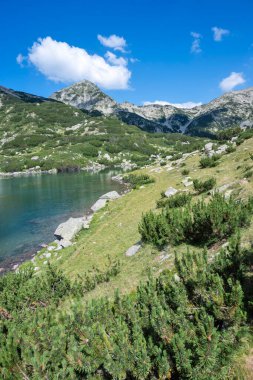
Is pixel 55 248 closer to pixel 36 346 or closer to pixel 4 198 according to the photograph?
pixel 36 346

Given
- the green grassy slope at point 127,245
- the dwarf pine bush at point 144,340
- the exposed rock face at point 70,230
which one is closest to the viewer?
the dwarf pine bush at point 144,340

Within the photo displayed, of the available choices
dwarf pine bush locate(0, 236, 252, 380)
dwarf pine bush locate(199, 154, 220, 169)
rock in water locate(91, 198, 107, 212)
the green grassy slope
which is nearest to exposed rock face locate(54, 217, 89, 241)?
the green grassy slope

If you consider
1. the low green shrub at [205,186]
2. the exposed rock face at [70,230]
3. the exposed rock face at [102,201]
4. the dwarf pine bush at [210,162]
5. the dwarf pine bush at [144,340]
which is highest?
the dwarf pine bush at [210,162]

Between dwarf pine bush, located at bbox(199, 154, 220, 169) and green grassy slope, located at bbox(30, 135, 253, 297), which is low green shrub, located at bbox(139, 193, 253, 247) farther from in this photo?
dwarf pine bush, located at bbox(199, 154, 220, 169)

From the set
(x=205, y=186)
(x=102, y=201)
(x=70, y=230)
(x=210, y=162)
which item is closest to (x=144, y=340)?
(x=205, y=186)

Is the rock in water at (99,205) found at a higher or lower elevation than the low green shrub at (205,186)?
lower

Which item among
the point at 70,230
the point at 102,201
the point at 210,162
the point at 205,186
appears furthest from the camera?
the point at 102,201

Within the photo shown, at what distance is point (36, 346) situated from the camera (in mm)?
6254

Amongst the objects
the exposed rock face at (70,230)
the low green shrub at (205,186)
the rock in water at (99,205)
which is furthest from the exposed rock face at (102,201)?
the low green shrub at (205,186)

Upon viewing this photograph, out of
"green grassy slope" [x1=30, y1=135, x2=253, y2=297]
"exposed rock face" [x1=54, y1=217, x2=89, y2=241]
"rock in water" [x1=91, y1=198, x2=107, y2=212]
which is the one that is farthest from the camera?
"rock in water" [x1=91, y1=198, x2=107, y2=212]

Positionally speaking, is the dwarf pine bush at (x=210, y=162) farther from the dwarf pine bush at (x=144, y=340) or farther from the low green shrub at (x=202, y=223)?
the dwarf pine bush at (x=144, y=340)

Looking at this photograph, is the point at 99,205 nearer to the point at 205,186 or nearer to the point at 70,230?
the point at 70,230

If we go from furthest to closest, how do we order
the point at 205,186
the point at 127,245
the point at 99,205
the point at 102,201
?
1. the point at 102,201
2. the point at 99,205
3. the point at 205,186
4. the point at 127,245

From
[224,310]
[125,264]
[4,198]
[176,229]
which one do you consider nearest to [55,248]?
[125,264]
